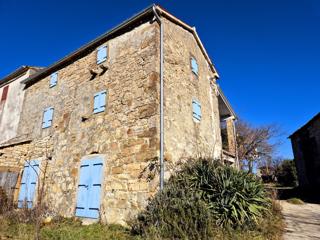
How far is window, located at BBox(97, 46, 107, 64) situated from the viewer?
9.22 m

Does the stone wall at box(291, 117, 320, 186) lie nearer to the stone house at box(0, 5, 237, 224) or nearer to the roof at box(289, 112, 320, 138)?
the roof at box(289, 112, 320, 138)

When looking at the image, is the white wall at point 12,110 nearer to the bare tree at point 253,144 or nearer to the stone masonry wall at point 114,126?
the stone masonry wall at point 114,126

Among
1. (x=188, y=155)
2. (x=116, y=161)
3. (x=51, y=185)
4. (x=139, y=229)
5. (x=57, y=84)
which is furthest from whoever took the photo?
(x=57, y=84)

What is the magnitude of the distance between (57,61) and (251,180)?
9.80m

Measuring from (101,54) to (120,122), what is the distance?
347 centimetres

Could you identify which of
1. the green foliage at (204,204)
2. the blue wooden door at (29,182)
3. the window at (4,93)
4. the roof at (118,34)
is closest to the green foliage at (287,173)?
the roof at (118,34)

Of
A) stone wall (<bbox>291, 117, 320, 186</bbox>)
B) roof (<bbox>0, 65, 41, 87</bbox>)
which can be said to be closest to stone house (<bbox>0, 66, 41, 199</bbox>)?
roof (<bbox>0, 65, 41, 87</bbox>)

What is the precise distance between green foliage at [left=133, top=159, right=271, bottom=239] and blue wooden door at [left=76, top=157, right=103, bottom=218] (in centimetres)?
198

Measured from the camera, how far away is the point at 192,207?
5191mm

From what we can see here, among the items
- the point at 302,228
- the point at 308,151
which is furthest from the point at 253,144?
the point at 302,228

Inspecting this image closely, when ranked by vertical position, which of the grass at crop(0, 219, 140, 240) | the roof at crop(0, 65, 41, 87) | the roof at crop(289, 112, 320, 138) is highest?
the roof at crop(0, 65, 41, 87)

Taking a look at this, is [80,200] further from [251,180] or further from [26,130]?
[26,130]

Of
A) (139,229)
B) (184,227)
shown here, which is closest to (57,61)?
(139,229)

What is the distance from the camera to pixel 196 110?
29.6ft
